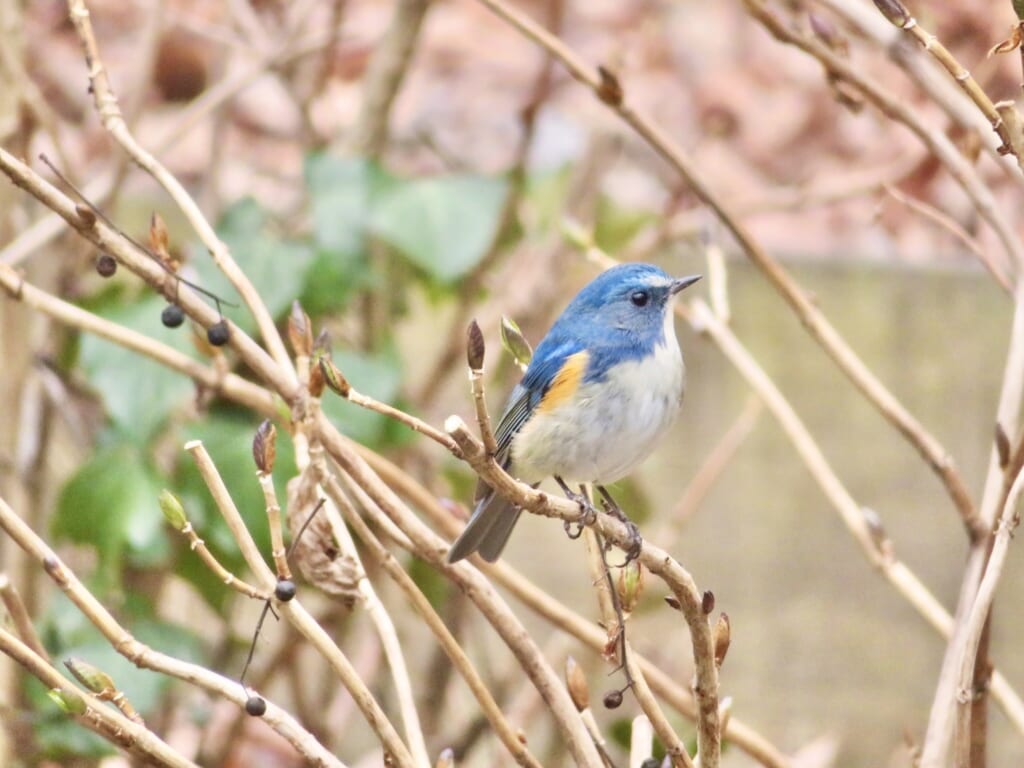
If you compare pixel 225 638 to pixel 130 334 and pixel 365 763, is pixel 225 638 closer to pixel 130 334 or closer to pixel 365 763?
pixel 365 763

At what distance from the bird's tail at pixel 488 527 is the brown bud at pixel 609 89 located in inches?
21.5

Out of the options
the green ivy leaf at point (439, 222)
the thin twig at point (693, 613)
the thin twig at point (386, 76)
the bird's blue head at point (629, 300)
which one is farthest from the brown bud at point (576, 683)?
Answer: the thin twig at point (386, 76)

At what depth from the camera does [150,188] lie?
3.62 m

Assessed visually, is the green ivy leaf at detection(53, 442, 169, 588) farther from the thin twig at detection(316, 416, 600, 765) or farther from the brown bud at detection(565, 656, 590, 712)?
the brown bud at detection(565, 656, 590, 712)

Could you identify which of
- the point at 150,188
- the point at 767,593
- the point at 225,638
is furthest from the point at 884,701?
the point at 150,188

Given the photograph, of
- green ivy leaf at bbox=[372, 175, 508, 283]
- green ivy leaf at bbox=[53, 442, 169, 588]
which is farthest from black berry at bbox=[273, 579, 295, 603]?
green ivy leaf at bbox=[372, 175, 508, 283]

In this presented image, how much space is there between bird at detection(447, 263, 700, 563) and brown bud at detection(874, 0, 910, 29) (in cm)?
61

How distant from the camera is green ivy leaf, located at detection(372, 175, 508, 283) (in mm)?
2410

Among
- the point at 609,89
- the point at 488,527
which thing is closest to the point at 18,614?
the point at 488,527

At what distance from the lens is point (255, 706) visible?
1188 mm

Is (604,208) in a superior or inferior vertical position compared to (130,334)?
superior

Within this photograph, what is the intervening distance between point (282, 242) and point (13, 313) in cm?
47

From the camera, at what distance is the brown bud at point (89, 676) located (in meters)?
1.20

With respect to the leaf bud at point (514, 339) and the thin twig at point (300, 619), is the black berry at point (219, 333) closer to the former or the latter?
the thin twig at point (300, 619)
